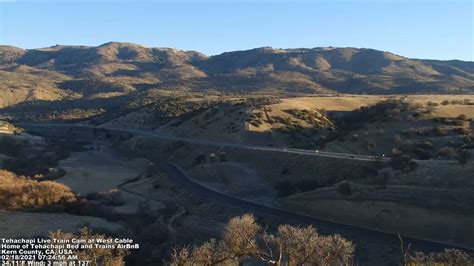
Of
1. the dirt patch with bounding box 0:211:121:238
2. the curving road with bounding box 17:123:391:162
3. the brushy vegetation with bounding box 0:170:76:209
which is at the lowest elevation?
the dirt patch with bounding box 0:211:121:238

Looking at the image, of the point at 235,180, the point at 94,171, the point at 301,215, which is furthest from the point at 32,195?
the point at 301,215

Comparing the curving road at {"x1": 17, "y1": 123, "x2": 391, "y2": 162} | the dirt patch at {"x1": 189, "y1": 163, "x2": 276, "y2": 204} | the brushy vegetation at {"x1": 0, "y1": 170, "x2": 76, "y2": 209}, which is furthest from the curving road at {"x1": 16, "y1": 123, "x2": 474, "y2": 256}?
the brushy vegetation at {"x1": 0, "y1": 170, "x2": 76, "y2": 209}

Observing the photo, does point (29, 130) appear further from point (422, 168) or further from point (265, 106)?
point (422, 168)

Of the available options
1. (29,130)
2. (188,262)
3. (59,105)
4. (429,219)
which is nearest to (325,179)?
(429,219)

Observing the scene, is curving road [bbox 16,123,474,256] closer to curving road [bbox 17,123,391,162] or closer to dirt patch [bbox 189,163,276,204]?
curving road [bbox 17,123,391,162]

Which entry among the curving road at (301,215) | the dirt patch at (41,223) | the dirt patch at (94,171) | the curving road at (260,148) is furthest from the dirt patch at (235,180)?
the dirt patch at (41,223)

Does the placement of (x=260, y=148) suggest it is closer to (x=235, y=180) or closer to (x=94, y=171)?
(x=235, y=180)

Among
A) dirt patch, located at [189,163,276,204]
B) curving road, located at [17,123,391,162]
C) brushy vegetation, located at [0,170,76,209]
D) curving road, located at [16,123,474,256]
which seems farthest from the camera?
curving road, located at [17,123,391,162]

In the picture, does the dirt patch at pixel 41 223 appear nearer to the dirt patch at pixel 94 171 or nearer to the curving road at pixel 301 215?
the dirt patch at pixel 94 171

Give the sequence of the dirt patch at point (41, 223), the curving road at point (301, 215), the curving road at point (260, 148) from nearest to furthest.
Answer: the curving road at point (301, 215) → the dirt patch at point (41, 223) → the curving road at point (260, 148)
